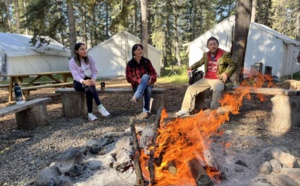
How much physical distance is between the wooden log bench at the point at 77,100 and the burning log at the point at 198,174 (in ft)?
10.0

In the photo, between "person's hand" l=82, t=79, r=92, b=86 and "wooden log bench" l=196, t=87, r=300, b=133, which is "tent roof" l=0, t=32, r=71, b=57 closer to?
"person's hand" l=82, t=79, r=92, b=86

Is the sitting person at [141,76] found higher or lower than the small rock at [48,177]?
higher

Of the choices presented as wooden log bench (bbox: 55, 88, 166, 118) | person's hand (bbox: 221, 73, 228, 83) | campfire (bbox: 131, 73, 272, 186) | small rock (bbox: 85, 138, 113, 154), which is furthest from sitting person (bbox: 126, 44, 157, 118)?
campfire (bbox: 131, 73, 272, 186)

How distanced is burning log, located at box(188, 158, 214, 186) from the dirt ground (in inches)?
15.9

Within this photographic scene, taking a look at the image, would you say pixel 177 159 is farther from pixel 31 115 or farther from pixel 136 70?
pixel 31 115

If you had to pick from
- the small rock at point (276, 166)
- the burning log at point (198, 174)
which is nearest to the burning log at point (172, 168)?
the burning log at point (198, 174)

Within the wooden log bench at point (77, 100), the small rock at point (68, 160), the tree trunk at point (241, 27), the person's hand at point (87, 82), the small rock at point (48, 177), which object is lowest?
the small rock at point (48, 177)

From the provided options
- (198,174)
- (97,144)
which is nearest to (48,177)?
(97,144)

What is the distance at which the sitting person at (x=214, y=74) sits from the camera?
16.1ft

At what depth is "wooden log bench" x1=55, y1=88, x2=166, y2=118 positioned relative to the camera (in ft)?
18.1

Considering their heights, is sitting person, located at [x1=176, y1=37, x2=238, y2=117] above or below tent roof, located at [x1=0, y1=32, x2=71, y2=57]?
below

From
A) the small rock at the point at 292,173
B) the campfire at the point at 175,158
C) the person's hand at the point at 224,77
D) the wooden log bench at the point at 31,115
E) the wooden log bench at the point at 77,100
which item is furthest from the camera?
the wooden log bench at the point at 77,100

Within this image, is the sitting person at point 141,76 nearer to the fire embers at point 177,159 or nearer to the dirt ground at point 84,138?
the dirt ground at point 84,138

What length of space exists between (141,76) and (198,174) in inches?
136
